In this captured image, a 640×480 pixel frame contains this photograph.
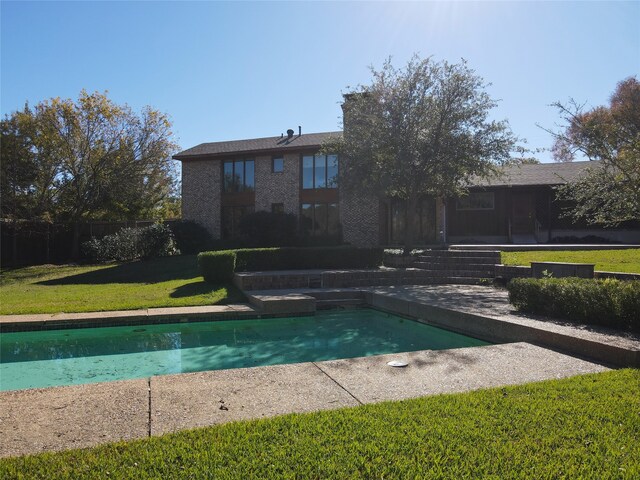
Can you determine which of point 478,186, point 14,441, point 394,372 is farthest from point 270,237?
point 14,441

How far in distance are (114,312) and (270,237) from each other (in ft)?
38.8

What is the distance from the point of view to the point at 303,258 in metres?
16.2

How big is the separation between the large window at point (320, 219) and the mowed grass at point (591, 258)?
29.3 feet

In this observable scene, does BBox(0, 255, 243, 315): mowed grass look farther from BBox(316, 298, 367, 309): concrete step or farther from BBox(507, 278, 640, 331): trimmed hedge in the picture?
BBox(507, 278, 640, 331): trimmed hedge

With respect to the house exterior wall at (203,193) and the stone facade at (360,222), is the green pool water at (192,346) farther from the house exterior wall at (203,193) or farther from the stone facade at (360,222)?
the house exterior wall at (203,193)

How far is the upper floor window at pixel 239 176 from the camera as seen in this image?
2462 centimetres

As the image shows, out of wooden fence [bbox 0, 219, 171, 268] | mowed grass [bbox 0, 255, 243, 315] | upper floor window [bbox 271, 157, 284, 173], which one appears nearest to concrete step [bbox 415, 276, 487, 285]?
mowed grass [bbox 0, 255, 243, 315]

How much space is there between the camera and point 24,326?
9.01 metres

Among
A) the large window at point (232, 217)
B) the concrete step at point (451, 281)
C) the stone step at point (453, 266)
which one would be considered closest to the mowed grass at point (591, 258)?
the stone step at point (453, 266)

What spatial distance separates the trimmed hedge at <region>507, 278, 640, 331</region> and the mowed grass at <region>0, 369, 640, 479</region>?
10.8 feet

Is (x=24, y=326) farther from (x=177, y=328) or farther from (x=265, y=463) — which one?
(x=265, y=463)

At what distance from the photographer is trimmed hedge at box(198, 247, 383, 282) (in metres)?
15.5

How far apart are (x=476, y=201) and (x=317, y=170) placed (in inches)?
327

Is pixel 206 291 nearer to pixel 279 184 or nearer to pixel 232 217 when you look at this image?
pixel 279 184
